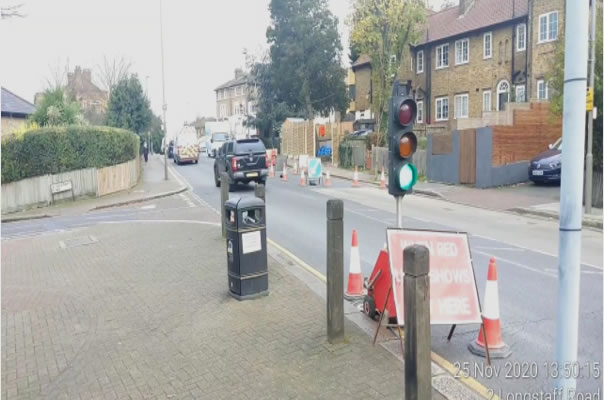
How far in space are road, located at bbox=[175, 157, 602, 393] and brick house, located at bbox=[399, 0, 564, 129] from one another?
459 inches

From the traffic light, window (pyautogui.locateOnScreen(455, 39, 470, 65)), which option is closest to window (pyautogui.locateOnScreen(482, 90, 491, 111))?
window (pyautogui.locateOnScreen(455, 39, 470, 65))

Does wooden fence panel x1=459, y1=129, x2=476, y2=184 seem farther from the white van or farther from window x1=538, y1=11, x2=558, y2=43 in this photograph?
the white van

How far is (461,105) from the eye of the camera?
36875 millimetres

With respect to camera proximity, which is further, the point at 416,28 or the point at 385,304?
the point at 416,28

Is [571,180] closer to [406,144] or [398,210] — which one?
[406,144]

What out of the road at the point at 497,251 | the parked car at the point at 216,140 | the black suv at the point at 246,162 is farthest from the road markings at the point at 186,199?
the parked car at the point at 216,140

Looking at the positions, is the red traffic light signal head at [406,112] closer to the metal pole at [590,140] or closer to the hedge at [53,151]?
the metal pole at [590,140]

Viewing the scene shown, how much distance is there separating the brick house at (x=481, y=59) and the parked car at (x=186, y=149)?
55.6 feet

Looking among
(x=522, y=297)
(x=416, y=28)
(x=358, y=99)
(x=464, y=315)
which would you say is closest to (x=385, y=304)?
(x=464, y=315)

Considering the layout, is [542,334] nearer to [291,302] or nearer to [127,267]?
[291,302]

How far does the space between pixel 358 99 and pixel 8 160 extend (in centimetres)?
3362

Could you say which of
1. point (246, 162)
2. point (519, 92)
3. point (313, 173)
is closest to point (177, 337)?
point (246, 162)

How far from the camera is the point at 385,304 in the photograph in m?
5.43

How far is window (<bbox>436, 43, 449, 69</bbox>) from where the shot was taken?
3810 cm
